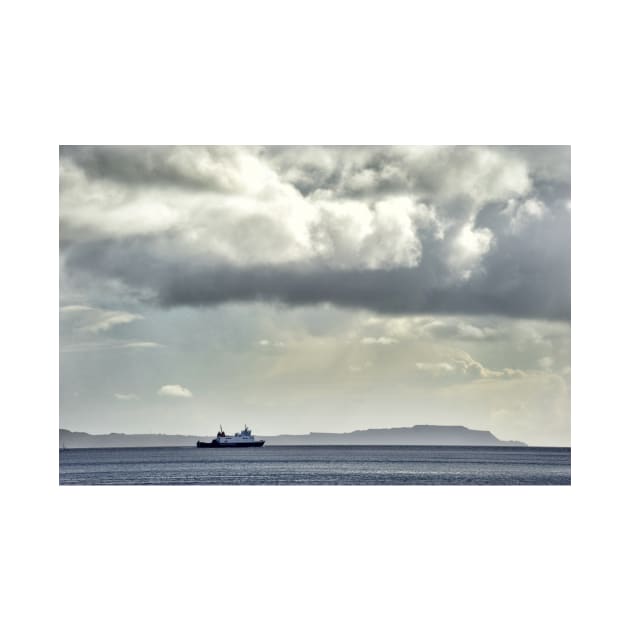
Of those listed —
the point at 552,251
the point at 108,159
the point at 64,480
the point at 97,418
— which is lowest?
the point at 64,480

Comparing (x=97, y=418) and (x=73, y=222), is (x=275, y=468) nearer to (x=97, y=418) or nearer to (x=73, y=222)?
(x=97, y=418)

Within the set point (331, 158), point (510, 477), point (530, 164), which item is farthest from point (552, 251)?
point (510, 477)

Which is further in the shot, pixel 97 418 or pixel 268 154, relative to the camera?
pixel 97 418

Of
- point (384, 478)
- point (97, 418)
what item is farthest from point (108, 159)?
point (384, 478)

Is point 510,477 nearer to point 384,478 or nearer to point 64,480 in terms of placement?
point 384,478

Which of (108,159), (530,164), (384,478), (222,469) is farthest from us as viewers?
(222,469)

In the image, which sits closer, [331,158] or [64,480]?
[331,158]

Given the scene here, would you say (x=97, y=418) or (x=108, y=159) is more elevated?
(x=108, y=159)

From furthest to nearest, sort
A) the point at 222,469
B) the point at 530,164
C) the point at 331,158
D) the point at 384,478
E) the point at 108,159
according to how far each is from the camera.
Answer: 1. the point at 222,469
2. the point at 384,478
3. the point at 331,158
4. the point at 530,164
5. the point at 108,159

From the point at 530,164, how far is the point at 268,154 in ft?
31.1

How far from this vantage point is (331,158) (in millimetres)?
37500

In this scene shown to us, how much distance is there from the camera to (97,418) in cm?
4491

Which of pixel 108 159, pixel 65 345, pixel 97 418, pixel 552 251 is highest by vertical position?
pixel 108 159

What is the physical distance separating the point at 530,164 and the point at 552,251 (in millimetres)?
3323
